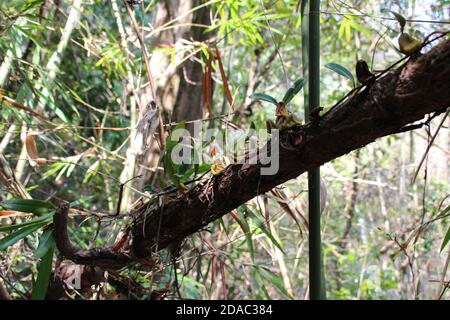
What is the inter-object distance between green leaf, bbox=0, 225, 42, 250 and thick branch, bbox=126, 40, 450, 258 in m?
0.13

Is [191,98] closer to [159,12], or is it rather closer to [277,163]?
[159,12]

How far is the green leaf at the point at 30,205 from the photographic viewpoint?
55 centimetres

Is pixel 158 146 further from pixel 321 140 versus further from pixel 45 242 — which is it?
pixel 321 140

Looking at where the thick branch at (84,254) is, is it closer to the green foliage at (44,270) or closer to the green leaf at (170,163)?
the green foliage at (44,270)

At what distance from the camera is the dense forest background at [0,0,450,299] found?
2.16 feet

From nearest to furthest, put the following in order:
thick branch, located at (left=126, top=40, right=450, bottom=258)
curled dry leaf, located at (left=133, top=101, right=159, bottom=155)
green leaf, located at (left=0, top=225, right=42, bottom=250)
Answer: thick branch, located at (left=126, top=40, right=450, bottom=258)
green leaf, located at (left=0, top=225, right=42, bottom=250)
curled dry leaf, located at (left=133, top=101, right=159, bottom=155)

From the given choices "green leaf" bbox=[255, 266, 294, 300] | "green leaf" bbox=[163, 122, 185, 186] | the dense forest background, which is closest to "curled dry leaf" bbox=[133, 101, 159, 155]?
the dense forest background

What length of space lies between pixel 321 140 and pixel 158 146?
52 cm

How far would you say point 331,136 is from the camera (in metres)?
0.41

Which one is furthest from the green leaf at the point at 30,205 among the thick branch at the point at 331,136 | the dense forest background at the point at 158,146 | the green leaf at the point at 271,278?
the green leaf at the point at 271,278

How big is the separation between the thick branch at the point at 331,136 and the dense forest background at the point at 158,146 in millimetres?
33

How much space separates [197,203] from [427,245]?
1.47 m

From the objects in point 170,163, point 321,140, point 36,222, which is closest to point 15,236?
point 36,222

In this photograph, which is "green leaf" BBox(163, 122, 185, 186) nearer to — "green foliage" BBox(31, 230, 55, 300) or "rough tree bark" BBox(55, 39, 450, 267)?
"rough tree bark" BBox(55, 39, 450, 267)
